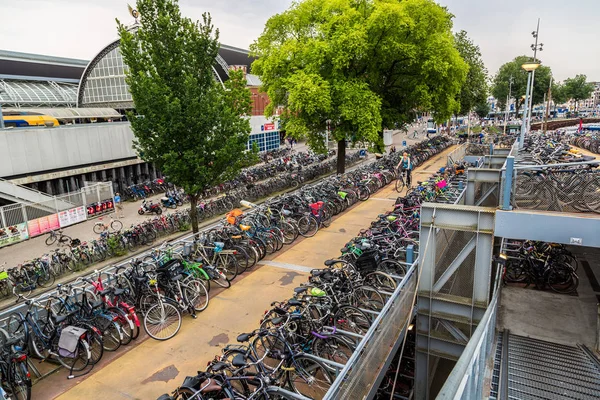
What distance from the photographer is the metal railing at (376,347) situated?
13.6 feet

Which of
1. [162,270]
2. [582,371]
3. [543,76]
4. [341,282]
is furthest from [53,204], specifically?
[543,76]

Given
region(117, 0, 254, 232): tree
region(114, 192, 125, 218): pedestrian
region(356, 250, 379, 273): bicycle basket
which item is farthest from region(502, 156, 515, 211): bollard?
region(114, 192, 125, 218): pedestrian

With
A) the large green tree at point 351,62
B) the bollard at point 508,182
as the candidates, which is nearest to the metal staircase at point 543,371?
the bollard at point 508,182

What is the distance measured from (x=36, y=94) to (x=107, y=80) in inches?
374

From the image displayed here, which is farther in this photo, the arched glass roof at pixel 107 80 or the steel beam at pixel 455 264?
the arched glass roof at pixel 107 80

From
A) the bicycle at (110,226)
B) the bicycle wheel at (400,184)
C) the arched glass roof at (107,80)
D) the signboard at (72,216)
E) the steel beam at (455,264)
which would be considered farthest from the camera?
the arched glass roof at (107,80)

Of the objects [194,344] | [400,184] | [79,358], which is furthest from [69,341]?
A: [400,184]

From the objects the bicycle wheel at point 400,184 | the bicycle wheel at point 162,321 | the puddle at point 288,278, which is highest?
the bicycle wheel at point 400,184

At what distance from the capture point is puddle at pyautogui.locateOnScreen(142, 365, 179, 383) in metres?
5.43

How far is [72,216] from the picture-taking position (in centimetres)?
1653

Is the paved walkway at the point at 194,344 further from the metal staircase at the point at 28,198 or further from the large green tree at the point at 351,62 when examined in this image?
the metal staircase at the point at 28,198

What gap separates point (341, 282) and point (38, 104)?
43152 mm

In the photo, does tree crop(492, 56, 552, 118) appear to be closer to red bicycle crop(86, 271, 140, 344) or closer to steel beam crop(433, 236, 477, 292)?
steel beam crop(433, 236, 477, 292)

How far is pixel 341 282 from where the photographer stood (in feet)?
21.0
